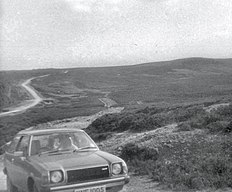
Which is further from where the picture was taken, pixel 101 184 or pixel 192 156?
pixel 192 156

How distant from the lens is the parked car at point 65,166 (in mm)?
6730

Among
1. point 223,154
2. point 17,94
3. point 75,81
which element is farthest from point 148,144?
point 75,81

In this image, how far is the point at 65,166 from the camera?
6.79 metres

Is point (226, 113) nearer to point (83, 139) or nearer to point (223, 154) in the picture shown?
point (223, 154)

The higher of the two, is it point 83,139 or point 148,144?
point 83,139

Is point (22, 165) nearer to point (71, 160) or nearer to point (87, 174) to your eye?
point (71, 160)

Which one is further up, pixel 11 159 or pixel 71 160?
pixel 71 160

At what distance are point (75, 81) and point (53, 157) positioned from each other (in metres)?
99.8

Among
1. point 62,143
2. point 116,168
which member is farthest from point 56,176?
point 62,143

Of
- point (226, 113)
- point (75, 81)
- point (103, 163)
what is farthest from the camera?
point (75, 81)

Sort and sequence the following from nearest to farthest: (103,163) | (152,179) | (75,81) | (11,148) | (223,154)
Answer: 1. (103,163)
2. (11,148)
3. (152,179)
4. (223,154)
5. (75,81)

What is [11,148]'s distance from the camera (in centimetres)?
920

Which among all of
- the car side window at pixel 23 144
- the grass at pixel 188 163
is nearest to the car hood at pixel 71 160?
the car side window at pixel 23 144

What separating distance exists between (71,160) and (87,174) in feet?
1.49
